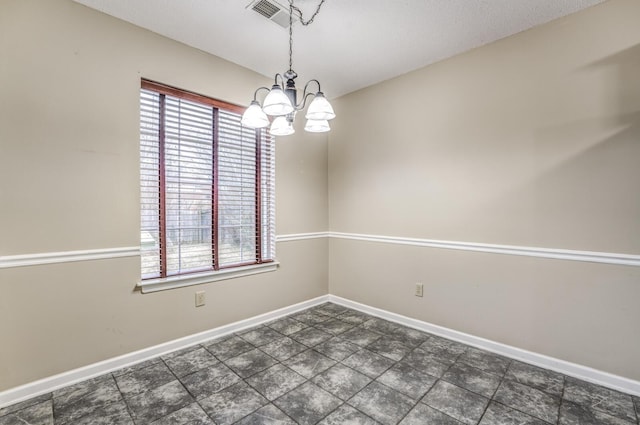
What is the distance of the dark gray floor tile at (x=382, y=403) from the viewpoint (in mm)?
1698

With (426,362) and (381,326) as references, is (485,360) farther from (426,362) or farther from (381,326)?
(381,326)

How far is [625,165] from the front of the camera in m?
1.93

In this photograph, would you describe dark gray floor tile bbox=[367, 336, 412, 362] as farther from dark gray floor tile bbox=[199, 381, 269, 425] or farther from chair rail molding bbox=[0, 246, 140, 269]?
chair rail molding bbox=[0, 246, 140, 269]

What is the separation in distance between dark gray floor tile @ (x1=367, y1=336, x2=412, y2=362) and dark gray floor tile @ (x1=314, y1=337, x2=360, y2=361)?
0.16m

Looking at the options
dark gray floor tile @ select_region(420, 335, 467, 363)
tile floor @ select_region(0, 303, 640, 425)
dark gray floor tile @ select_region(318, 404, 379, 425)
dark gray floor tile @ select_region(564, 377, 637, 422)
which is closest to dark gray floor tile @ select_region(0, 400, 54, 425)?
tile floor @ select_region(0, 303, 640, 425)

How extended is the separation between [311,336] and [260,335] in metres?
0.48

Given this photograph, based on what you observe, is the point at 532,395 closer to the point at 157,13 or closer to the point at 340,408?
the point at 340,408

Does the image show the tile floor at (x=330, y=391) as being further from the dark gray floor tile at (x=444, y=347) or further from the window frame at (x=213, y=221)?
the window frame at (x=213, y=221)

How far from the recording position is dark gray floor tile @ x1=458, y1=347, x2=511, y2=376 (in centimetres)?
220

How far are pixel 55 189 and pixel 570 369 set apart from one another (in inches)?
147

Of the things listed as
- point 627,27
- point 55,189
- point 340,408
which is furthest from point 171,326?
point 627,27

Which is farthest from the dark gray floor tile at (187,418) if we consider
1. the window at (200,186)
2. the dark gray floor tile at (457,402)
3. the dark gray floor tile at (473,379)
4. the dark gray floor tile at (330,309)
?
the dark gray floor tile at (330,309)

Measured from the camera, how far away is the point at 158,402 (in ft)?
5.95

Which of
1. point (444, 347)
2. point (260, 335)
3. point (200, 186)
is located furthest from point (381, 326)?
point (200, 186)
